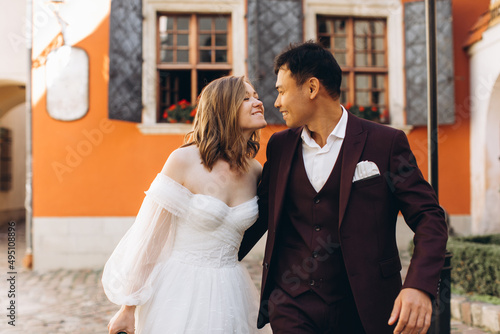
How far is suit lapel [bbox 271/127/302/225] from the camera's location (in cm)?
220

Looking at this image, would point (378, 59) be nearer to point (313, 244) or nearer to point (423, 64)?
point (423, 64)

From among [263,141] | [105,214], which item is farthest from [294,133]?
[105,214]

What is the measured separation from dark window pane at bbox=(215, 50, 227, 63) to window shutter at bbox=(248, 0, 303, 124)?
55 cm

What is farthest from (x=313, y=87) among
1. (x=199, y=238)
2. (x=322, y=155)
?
(x=199, y=238)

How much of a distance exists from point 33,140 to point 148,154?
1.71 meters

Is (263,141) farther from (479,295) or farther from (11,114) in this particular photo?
(11,114)

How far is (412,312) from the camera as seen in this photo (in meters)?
1.82

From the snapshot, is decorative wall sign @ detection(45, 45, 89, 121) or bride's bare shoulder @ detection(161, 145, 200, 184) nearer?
bride's bare shoulder @ detection(161, 145, 200, 184)

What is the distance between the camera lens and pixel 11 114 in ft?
47.2

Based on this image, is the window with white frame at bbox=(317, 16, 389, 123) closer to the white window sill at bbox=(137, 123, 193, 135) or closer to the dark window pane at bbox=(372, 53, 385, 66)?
the dark window pane at bbox=(372, 53, 385, 66)

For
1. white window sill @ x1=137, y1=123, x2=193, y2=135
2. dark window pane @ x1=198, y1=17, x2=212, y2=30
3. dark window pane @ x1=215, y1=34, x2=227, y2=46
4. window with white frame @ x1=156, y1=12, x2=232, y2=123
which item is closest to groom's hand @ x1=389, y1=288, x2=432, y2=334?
white window sill @ x1=137, y1=123, x2=193, y2=135

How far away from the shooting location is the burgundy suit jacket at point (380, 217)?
6.47ft

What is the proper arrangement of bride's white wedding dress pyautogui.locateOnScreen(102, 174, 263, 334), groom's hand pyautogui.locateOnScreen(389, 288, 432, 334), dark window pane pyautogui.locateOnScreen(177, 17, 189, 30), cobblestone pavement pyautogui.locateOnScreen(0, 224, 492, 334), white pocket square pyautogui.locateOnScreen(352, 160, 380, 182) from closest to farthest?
groom's hand pyautogui.locateOnScreen(389, 288, 432, 334)
white pocket square pyautogui.locateOnScreen(352, 160, 380, 182)
bride's white wedding dress pyautogui.locateOnScreen(102, 174, 263, 334)
cobblestone pavement pyautogui.locateOnScreen(0, 224, 492, 334)
dark window pane pyautogui.locateOnScreen(177, 17, 189, 30)

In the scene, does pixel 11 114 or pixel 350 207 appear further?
pixel 11 114
